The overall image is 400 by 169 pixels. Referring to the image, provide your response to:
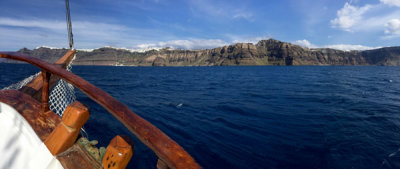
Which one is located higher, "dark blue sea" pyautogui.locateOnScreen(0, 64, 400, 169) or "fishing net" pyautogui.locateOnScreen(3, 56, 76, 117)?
"fishing net" pyautogui.locateOnScreen(3, 56, 76, 117)

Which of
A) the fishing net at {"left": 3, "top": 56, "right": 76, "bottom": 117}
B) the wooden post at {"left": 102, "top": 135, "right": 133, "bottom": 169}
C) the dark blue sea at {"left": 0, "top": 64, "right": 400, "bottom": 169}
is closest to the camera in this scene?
the wooden post at {"left": 102, "top": 135, "right": 133, "bottom": 169}

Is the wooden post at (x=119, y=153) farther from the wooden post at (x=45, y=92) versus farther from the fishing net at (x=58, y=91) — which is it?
the fishing net at (x=58, y=91)

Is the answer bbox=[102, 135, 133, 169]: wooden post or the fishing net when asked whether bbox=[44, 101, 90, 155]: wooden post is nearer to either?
bbox=[102, 135, 133, 169]: wooden post

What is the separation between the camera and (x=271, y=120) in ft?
26.1

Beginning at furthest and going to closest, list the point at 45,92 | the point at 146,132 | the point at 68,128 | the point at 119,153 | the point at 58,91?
1. the point at 58,91
2. the point at 45,92
3. the point at 68,128
4. the point at 119,153
5. the point at 146,132

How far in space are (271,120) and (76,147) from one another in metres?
7.42

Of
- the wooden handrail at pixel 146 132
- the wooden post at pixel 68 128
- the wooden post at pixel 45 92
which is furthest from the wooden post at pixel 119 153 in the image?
the wooden post at pixel 45 92

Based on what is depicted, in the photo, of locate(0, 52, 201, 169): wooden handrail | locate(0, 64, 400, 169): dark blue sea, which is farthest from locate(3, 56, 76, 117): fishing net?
locate(0, 52, 201, 169): wooden handrail

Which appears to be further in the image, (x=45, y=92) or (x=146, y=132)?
(x=45, y=92)

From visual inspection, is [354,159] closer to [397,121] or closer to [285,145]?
[285,145]

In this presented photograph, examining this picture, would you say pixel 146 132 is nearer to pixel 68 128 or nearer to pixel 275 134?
pixel 68 128

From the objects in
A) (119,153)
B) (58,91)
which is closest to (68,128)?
(119,153)

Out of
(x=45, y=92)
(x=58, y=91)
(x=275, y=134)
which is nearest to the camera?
(x=45, y=92)

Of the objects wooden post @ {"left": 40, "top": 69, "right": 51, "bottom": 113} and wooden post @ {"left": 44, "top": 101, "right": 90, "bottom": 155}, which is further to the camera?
wooden post @ {"left": 40, "top": 69, "right": 51, "bottom": 113}
